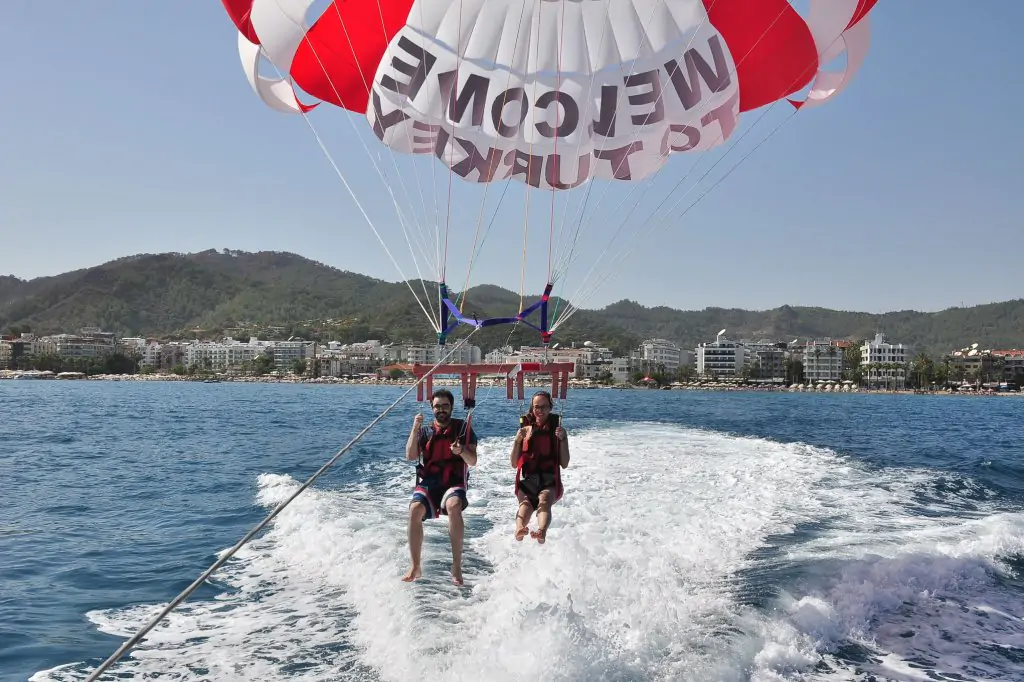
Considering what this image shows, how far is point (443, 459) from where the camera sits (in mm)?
4848

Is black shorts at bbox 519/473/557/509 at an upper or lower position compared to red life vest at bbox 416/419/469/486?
lower

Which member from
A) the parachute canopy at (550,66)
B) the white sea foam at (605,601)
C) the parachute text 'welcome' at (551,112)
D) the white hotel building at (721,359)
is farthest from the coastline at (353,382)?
the white sea foam at (605,601)

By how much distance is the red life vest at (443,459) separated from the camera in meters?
4.84

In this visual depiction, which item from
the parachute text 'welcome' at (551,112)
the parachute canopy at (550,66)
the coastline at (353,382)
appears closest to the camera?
the parachute canopy at (550,66)

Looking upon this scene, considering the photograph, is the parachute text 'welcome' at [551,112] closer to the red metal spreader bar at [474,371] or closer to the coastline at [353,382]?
the red metal spreader bar at [474,371]

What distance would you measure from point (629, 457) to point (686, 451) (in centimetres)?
A: 215

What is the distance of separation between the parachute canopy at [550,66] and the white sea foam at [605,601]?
3915mm

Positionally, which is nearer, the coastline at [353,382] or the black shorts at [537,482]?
the black shorts at [537,482]

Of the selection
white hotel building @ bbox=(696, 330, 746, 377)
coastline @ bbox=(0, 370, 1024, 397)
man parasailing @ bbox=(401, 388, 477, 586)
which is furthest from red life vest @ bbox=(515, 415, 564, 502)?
white hotel building @ bbox=(696, 330, 746, 377)

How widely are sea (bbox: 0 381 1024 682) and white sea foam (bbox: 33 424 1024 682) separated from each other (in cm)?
2

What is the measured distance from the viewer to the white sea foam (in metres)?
4.02

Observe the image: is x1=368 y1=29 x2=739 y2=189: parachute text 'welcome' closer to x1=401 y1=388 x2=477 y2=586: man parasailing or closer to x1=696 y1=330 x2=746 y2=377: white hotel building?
x1=401 y1=388 x2=477 y2=586: man parasailing

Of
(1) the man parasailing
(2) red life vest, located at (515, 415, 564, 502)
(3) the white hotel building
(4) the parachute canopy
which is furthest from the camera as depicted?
(3) the white hotel building

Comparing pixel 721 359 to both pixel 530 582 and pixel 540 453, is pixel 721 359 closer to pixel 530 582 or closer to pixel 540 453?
pixel 540 453
